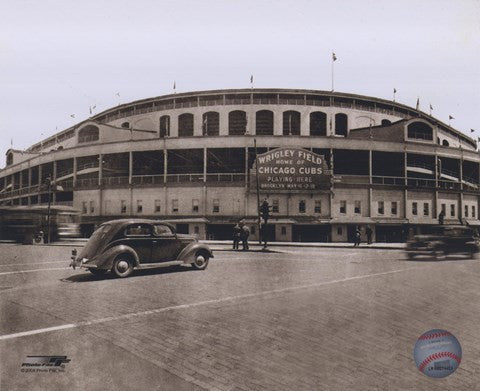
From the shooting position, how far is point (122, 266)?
988 centimetres

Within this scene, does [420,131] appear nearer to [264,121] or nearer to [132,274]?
[264,121]

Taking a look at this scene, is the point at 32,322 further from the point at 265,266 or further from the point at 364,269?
the point at 364,269

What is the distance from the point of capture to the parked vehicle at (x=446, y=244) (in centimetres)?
1605

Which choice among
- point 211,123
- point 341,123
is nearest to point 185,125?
point 211,123

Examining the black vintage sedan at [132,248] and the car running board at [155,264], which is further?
the car running board at [155,264]

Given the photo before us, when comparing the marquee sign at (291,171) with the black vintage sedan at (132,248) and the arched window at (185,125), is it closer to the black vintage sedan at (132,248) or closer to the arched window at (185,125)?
the arched window at (185,125)

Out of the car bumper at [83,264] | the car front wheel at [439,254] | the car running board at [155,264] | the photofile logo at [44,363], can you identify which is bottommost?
the car front wheel at [439,254]

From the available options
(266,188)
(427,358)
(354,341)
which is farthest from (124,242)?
(266,188)

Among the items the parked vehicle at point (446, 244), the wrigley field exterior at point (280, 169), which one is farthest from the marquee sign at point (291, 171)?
the parked vehicle at point (446, 244)

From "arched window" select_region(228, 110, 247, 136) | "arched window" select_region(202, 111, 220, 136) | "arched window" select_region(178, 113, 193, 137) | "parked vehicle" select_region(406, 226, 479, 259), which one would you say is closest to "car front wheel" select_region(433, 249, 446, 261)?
"parked vehicle" select_region(406, 226, 479, 259)

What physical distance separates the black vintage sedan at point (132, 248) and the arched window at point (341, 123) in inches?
A: 1294

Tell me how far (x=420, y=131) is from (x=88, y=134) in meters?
32.6

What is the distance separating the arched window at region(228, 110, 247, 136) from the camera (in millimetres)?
39406

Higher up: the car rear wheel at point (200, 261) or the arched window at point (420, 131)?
the arched window at point (420, 131)
